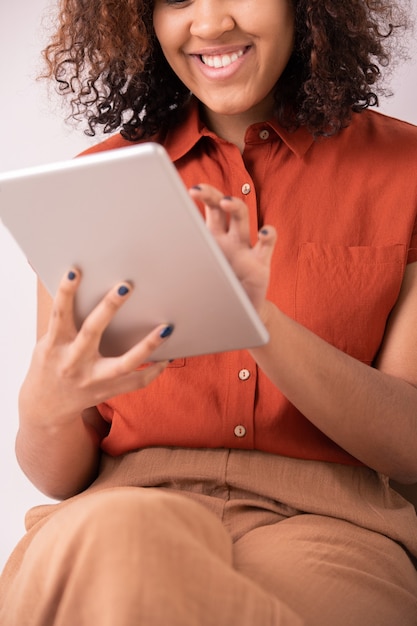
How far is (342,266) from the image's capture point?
162 cm

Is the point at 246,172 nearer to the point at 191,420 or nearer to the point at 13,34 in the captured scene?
the point at 191,420

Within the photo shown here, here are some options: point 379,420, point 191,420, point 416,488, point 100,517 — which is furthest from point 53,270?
point 416,488

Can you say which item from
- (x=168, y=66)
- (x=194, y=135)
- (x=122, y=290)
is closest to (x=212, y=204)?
(x=122, y=290)

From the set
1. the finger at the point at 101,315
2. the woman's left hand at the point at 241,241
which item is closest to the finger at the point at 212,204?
the woman's left hand at the point at 241,241

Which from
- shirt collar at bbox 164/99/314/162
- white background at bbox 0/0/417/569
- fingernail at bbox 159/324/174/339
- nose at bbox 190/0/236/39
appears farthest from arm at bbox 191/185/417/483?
white background at bbox 0/0/417/569

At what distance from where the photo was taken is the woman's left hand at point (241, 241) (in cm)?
121

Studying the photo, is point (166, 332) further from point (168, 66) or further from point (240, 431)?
point (168, 66)

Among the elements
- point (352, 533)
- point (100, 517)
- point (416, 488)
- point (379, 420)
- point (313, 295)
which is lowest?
point (416, 488)

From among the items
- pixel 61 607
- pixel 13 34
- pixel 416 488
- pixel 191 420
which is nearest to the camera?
pixel 61 607

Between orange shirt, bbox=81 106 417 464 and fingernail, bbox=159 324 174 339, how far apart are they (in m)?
0.34

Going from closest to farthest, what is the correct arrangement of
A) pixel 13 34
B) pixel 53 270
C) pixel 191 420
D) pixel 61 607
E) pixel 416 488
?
pixel 61 607
pixel 53 270
pixel 191 420
pixel 416 488
pixel 13 34

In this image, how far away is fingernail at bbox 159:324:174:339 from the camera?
125cm

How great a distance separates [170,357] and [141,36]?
0.62m

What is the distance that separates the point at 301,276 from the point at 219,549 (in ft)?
1.79
